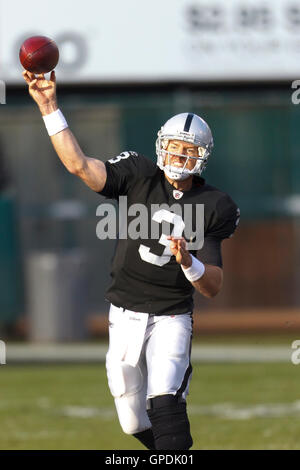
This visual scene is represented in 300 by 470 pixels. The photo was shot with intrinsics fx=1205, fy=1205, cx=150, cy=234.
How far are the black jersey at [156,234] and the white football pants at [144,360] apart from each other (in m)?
0.08

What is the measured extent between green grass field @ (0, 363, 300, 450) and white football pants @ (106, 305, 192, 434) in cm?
150

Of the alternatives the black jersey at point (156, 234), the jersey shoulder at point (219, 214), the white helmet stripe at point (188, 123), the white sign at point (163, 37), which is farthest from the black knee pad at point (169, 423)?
the white sign at point (163, 37)

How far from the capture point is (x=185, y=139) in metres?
6.58

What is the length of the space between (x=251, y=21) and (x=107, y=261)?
12.3ft

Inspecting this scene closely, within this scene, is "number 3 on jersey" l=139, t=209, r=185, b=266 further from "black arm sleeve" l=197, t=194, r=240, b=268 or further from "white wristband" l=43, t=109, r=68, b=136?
"white wristband" l=43, t=109, r=68, b=136

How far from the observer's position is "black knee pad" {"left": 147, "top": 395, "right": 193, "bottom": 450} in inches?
248

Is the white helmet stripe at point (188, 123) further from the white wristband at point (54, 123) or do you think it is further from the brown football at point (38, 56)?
the brown football at point (38, 56)

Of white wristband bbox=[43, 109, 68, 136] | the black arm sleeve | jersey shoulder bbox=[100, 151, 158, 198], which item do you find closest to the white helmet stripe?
jersey shoulder bbox=[100, 151, 158, 198]

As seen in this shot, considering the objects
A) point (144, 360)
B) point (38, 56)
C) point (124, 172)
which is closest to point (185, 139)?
point (124, 172)

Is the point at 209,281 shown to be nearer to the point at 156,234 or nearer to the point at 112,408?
the point at 156,234

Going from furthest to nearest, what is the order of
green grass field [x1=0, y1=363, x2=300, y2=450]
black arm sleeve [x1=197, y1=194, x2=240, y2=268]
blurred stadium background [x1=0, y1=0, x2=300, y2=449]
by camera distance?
blurred stadium background [x1=0, y1=0, x2=300, y2=449], green grass field [x1=0, y1=363, x2=300, y2=450], black arm sleeve [x1=197, y1=194, x2=240, y2=268]

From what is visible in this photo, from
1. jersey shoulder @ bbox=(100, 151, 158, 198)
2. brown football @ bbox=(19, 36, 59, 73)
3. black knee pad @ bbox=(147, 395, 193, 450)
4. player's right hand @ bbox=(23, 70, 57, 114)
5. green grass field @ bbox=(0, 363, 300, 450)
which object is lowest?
green grass field @ bbox=(0, 363, 300, 450)
